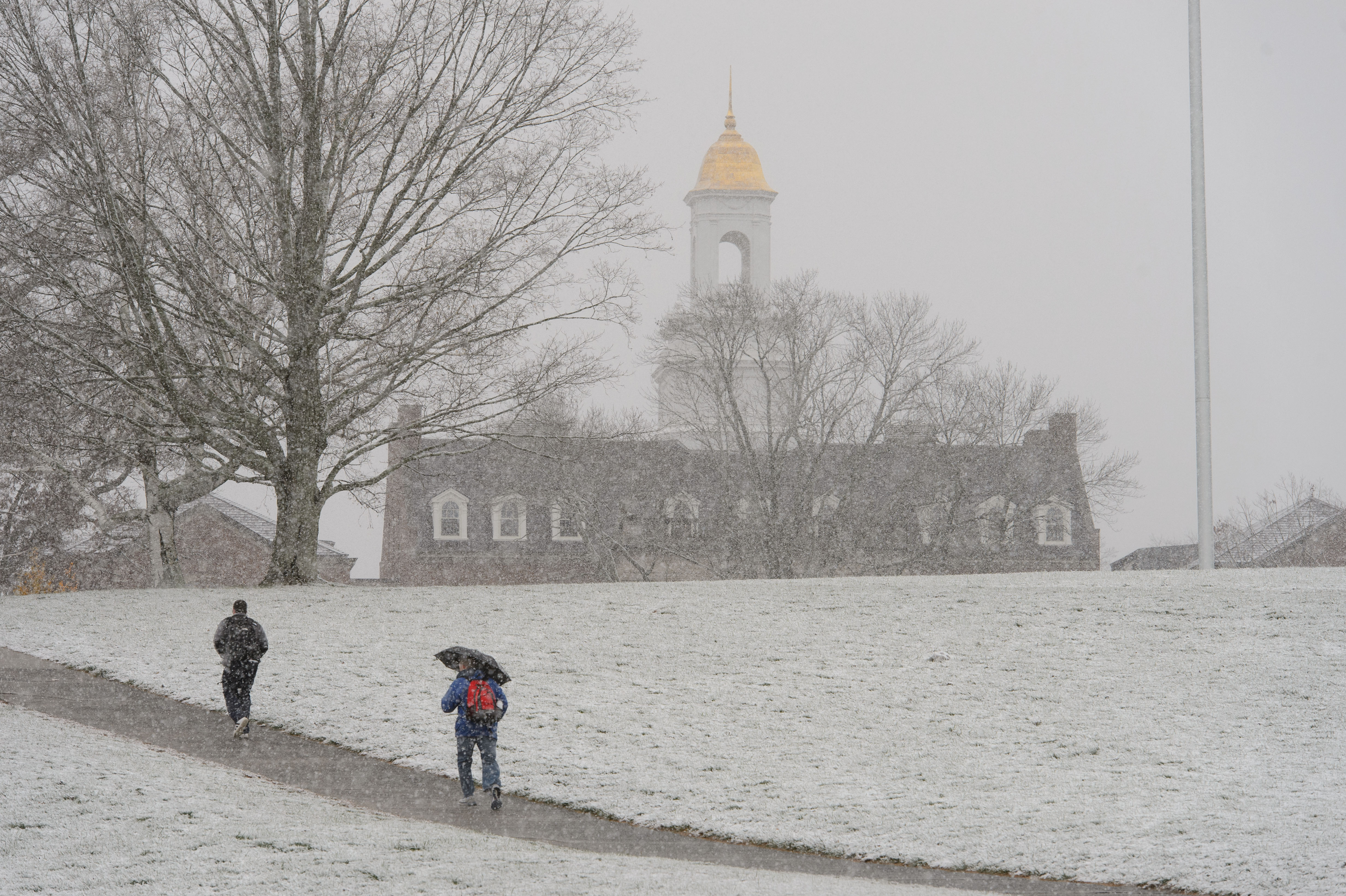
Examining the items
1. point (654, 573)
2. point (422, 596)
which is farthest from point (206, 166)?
point (654, 573)

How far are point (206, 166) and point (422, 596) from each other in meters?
8.89

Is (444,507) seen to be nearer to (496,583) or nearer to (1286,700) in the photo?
(496,583)

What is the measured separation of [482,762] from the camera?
437 inches

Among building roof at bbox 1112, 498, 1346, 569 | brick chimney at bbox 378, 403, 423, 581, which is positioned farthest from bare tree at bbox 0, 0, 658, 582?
building roof at bbox 1112, 498, 1346, 569

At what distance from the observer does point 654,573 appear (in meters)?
43.6

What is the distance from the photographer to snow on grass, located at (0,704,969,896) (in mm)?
8258

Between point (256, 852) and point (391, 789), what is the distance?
2733 mm

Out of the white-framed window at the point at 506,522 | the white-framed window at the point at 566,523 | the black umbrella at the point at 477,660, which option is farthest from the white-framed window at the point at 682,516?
the black umbrella at the point at 477,660

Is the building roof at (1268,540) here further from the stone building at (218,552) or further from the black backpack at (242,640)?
the black backpack at (242,640)

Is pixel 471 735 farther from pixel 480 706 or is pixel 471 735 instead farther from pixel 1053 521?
pixel 1053 521

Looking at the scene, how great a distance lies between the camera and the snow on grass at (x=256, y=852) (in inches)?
325

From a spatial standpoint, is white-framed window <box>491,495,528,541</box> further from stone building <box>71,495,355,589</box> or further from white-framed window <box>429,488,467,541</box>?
stone building <box>71,495,355,589</box>

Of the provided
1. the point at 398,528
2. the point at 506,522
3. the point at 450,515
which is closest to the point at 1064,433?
the point at 506,522

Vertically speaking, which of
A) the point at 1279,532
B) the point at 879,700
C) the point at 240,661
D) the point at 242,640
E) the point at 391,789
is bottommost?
the point at 391,789
